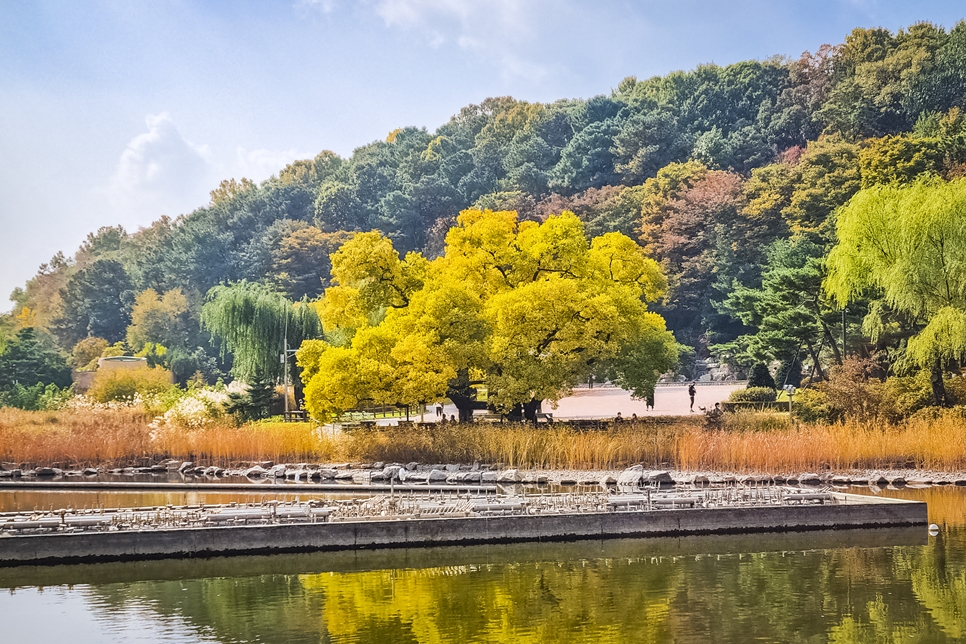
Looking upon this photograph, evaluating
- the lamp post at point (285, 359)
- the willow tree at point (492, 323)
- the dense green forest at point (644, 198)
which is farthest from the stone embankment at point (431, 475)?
the dense green forest at point (644, 198)

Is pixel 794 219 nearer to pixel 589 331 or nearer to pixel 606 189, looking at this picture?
pixel 606 189

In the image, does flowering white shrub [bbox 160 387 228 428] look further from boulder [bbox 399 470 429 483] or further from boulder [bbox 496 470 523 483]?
boulder [bbox 496 470 523 483]

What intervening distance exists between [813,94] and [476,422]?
56266 millimetres

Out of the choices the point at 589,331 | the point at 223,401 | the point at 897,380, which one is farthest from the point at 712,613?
the point at 223,401

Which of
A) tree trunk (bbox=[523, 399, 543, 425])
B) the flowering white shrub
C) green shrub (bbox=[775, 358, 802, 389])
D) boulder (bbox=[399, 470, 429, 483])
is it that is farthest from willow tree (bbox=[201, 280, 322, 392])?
boulder (bbox=[399, 470, 429, 483])

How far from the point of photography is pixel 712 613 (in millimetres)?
12195

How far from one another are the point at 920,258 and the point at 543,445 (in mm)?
11255

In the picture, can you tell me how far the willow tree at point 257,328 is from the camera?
42750 millimetres

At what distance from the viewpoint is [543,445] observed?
1002 inches

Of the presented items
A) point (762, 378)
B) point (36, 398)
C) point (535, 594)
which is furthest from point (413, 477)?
point (36, 398)

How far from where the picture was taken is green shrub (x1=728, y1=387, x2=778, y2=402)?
124ft

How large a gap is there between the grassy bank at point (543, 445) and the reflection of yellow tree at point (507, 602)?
9.68m

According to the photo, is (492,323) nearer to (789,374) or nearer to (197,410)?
(197,410)

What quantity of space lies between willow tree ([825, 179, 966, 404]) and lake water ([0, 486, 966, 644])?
11839 millimetres
